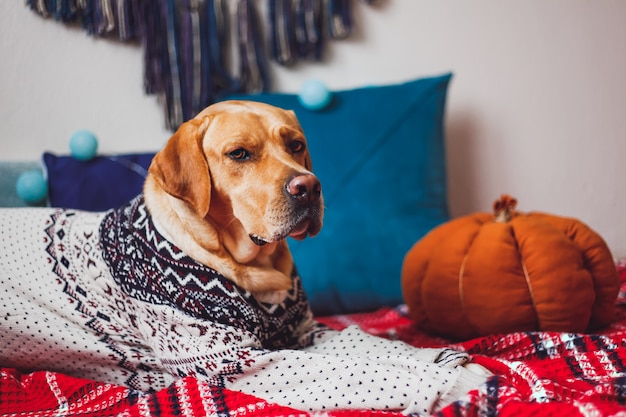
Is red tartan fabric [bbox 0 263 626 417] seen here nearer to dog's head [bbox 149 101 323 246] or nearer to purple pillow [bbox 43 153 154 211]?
dog's head [bbox 149 101 323 246]

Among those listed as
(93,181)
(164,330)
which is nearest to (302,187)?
(164,330)

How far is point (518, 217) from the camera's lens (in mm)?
1626

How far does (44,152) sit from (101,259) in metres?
0.79

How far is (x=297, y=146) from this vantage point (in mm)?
1378

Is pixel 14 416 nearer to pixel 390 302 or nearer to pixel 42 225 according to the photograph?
pixel 42 225

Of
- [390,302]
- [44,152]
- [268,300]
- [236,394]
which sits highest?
[44,152]

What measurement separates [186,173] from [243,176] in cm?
12

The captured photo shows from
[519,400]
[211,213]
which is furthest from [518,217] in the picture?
[211,213]

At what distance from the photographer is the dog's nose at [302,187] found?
47.4 inches

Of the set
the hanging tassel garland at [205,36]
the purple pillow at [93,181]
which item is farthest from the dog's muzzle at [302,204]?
the hanging tassel garland at [205,36]

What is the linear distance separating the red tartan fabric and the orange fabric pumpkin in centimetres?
12


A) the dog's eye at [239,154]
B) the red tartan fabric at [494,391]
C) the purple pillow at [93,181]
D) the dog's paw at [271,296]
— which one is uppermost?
the dog's eye at [239,154]

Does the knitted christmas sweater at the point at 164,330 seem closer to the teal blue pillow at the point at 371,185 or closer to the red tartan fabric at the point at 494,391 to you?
the red tartan fabric at the point at 494,391

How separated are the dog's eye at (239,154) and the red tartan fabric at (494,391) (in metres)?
0.46
